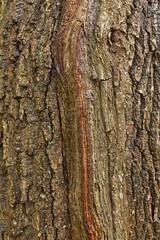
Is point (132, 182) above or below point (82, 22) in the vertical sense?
below

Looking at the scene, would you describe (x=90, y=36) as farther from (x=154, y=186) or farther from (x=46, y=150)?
(x=154, y=186)

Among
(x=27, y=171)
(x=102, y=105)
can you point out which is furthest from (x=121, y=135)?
(x=27, y=171)

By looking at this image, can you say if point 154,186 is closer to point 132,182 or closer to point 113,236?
point 132,182

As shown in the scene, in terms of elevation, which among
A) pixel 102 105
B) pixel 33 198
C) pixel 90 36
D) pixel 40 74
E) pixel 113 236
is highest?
pixel 90 36

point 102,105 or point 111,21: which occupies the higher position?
point 111,21

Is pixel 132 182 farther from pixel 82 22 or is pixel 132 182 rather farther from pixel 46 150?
pixel 82 22

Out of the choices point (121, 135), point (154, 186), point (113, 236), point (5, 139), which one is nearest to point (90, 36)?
point (121, 135)

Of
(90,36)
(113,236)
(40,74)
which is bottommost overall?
(113,236)
